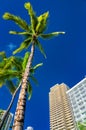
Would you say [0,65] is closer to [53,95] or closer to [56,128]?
[56,128]

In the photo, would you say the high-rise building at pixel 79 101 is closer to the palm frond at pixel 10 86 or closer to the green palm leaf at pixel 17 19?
the palm frond at pixel 10 86

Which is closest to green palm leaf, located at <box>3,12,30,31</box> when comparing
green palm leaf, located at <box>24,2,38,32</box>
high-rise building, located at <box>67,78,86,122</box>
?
green palm leaf, located at <box>24,2,38,32</box>

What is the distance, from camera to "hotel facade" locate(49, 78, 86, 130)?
115188mm

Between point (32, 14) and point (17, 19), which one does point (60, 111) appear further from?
point (17, 19)

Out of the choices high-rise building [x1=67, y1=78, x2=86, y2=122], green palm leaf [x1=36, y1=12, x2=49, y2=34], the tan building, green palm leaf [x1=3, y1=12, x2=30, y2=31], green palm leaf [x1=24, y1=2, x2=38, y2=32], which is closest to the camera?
green palm leaf [x1=3, y1=12, x2=30, y2=31]

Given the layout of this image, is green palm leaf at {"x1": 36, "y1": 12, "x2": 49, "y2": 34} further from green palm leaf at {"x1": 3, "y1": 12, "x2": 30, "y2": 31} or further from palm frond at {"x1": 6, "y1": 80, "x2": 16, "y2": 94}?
palm frond at {"x1": 6, "y1": 80, "x2": 16, "y2": 94}

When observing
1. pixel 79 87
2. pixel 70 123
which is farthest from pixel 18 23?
pixel 70 123

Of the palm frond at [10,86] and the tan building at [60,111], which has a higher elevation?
the tan building at [60,111]

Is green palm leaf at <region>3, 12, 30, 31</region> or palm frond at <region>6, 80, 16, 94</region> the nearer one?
green palm leaf at <region>3, 12, 30, 31</region>

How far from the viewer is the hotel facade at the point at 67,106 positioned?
115m

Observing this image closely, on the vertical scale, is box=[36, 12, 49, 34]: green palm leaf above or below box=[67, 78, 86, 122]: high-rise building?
below

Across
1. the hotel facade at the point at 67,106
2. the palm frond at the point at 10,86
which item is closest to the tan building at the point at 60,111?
the hotel facade at the point at 67,106

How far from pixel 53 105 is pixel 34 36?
5791 inches

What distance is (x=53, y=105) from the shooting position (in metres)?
163
